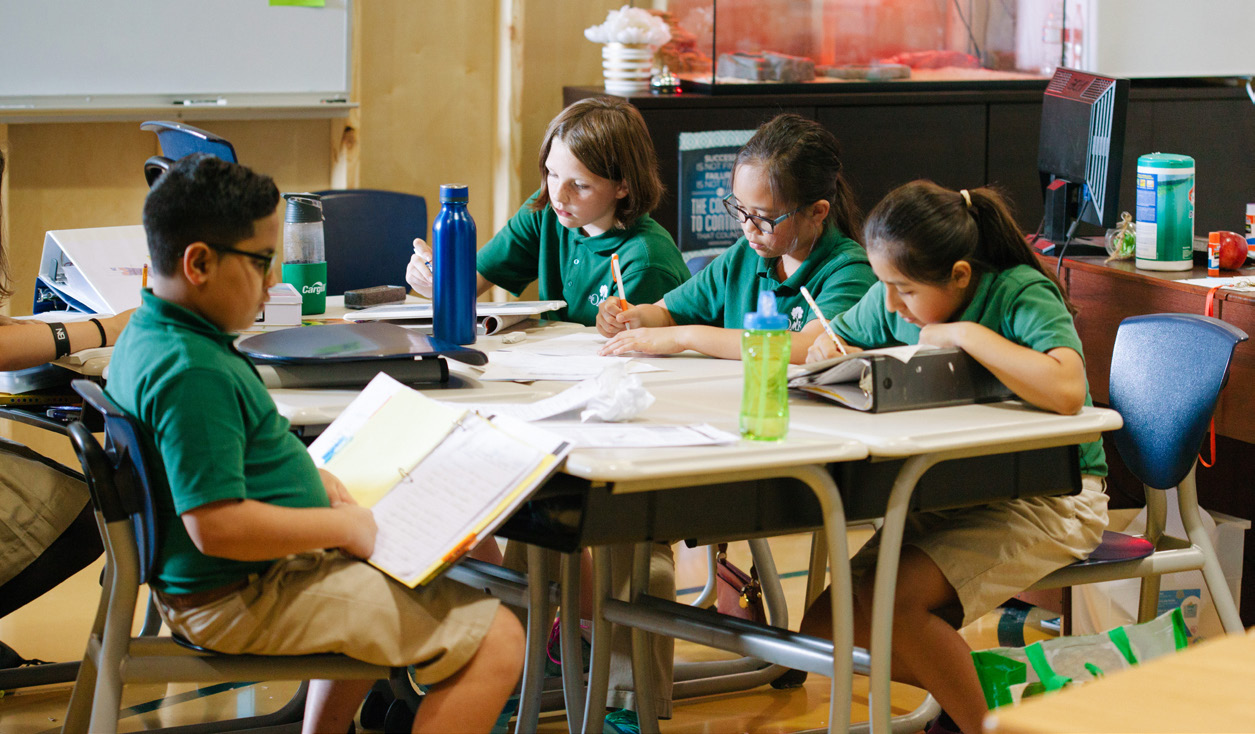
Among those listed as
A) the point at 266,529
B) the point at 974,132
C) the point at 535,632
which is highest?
the point at 974,132

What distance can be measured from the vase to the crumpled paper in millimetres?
2330

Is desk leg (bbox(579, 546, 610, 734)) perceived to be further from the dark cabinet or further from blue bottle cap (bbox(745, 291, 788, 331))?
the dark cabinet

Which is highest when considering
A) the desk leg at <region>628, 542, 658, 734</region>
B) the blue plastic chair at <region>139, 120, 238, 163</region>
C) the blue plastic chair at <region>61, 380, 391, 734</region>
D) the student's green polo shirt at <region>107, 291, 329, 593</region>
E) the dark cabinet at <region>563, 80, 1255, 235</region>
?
the dark cabinet at <region>563, 80, 1255, 235</region>

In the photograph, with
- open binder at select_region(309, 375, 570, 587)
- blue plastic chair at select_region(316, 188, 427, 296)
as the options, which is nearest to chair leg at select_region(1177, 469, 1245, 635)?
open binder at select_region(309, 375, 570, 587)

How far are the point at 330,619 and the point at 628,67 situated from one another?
2.63m

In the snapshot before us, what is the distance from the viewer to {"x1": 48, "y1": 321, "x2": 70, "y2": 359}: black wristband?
218 cm

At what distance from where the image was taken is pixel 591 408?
5.60ft

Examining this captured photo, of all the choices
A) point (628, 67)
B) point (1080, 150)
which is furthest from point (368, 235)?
point (1080, 150)

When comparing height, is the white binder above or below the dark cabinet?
below

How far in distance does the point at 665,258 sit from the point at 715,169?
1377 mm

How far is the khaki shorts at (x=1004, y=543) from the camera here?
1879 millimetres

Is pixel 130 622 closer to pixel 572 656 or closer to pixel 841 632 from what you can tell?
pixel 572 656

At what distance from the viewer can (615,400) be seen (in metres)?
1.68

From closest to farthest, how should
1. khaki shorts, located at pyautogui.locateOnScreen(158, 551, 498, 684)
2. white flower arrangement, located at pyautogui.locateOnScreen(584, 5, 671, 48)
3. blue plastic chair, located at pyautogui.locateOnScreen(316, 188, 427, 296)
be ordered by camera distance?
1. khaki shorts, located at pyautogui.locateOnScreen(158, 551, 498, 684)
2. blue plastic chair, located at pyautogui.locateOnScreen(316, 188, 427, 296)
3. white flower arrangement, located at pyautogui.locateOnScreen(584, 5, 671, 48)
